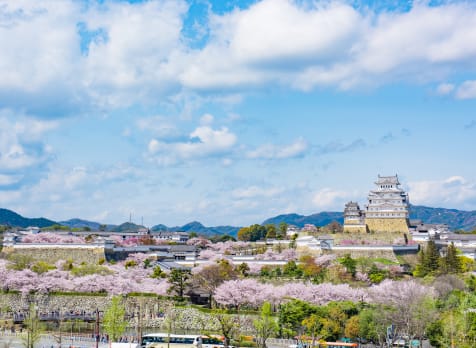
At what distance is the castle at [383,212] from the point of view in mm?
75750

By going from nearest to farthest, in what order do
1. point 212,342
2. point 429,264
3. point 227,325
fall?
point 227,325 → point 212,342 → point 429,264

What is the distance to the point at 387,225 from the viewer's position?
75.8m

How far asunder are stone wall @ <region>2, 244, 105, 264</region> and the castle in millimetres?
28652

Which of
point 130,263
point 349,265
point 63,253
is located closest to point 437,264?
point 349,265

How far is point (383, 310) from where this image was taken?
4438cm

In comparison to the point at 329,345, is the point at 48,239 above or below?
above

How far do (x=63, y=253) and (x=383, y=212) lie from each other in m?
36.4

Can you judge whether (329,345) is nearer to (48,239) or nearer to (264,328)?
(264,328)

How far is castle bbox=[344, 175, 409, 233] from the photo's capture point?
249ft

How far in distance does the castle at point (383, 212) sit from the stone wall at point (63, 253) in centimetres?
2865

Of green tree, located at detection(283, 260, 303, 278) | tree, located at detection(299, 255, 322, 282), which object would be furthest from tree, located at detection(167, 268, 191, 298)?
tree, located at detection(299, 255, 322, 282)

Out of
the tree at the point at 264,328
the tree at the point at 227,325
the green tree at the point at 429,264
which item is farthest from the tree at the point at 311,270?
the tree at the point at 264,328

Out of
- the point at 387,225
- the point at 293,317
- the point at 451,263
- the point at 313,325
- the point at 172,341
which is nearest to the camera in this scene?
the point at 172,341

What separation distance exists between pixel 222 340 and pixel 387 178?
41451 millimetres
